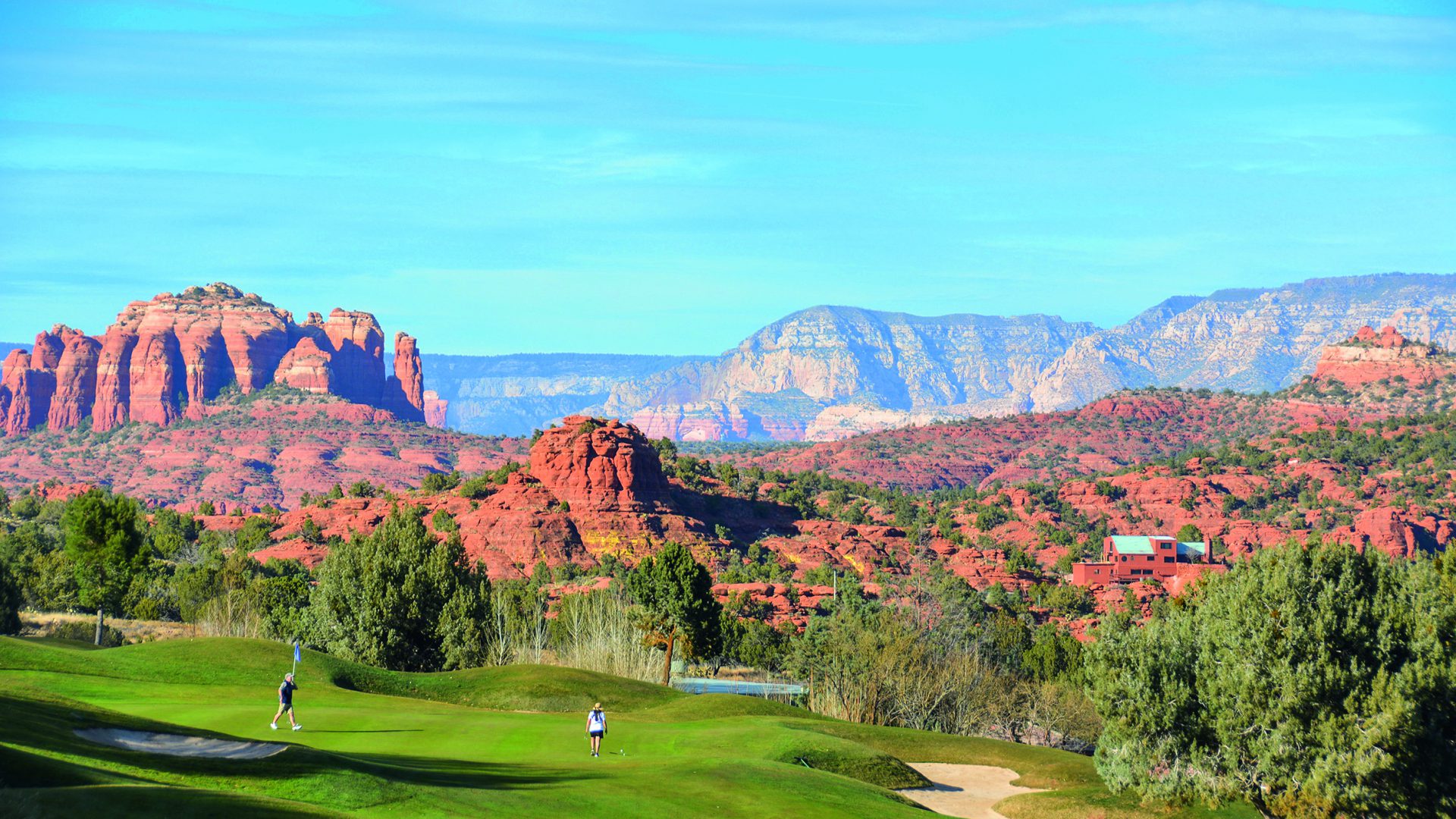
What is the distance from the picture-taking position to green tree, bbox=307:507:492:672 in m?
52.7

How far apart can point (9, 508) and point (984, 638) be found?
111297 millimetres

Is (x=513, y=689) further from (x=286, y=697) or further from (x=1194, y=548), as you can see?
(x=1194, y=548)

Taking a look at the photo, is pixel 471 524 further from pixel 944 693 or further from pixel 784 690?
pixel 944 693

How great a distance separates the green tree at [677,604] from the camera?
59.8 metres

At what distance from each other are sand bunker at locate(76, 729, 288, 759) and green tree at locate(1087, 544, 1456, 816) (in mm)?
20499

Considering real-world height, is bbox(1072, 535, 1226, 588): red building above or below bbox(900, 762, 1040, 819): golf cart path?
above

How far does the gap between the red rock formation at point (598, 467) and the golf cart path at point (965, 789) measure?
82202 mm

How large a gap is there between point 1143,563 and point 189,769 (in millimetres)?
103880

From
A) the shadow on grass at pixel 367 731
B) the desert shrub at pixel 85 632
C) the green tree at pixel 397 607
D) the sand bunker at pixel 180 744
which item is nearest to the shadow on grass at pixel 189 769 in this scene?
the sand bunker at pixel 180 744

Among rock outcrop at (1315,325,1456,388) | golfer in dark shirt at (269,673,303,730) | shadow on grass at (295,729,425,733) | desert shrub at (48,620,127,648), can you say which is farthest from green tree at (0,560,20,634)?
rock outcrop at (1315,325,1456,388)

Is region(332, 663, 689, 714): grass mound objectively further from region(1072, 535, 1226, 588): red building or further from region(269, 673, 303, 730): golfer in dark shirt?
region(1072, 535, 1226, 588): red building

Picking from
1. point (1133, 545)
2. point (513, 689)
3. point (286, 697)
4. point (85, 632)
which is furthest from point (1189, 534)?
point (286, 697)

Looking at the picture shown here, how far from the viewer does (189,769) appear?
18.8 meters

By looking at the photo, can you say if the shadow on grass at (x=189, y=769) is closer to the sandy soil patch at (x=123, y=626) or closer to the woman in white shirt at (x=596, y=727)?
the woman in white shirt at (x=596, y=727)
